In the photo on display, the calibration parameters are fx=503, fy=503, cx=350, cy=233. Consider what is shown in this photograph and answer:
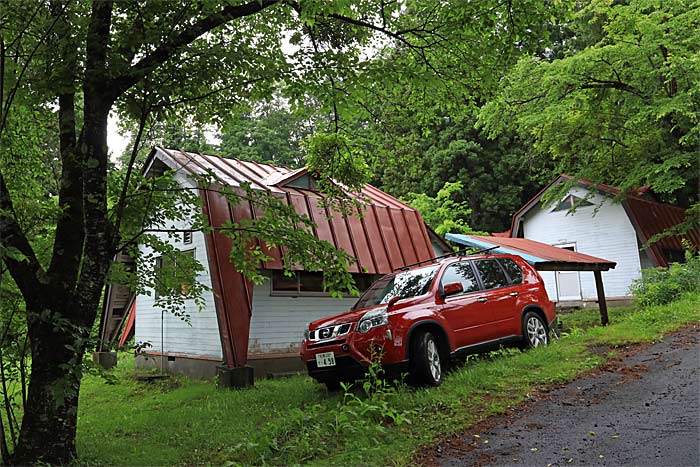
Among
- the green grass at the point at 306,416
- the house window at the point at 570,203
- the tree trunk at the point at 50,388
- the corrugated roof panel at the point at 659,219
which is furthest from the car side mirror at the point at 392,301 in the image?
the house window at the point at 570,203

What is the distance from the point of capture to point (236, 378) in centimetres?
978

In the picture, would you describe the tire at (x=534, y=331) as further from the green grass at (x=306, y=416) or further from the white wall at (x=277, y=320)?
the white wall at (x=277, y=320)

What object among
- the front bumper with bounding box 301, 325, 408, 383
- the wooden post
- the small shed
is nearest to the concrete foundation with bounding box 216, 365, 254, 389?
the front bumper with bounding box 301, 325, 408, 383

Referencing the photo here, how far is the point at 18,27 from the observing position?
19.7ft

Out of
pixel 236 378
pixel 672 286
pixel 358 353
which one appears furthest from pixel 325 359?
pixel 672 286

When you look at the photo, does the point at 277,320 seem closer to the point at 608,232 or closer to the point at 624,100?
the point at 624,100

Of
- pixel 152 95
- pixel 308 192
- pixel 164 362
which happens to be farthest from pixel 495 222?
pixel 152 95

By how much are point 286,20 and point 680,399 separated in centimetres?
755

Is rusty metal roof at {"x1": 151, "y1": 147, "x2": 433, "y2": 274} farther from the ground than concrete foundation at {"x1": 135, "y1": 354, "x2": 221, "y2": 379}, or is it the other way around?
rusty metal roof at {"x1": 151, "y1": 147, "x2": 433, "y2": 274}

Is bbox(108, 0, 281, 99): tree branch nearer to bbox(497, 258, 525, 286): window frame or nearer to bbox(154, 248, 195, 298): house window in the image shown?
bbox(154, 248, 195, 298): house window

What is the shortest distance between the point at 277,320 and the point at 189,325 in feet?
6.79

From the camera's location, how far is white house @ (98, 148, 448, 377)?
34.7ft

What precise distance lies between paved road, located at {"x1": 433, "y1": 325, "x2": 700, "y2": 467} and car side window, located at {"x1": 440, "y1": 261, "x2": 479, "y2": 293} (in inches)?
83.9

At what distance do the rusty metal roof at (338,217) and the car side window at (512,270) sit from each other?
12.3ft
